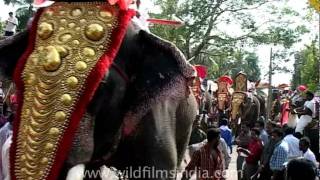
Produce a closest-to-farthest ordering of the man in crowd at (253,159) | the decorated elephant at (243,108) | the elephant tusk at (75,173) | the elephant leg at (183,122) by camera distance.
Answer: the elephant tusk at (75,173), the elephant leg at (183,122), the man in crowd at (253,159), the decorated elephant at (243,108)

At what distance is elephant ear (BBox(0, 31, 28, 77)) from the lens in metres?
3.84

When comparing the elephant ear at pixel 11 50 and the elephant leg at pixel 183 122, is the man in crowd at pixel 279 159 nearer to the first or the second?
the elephant leg at pixel 183 122

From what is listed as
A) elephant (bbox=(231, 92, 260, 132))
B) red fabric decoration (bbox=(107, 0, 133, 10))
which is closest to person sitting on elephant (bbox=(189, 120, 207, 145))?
red fabric decoration (bbox=(107, 0, 133, 10))

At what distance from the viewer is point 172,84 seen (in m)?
3.65

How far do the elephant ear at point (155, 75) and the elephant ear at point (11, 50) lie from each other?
0.70 m

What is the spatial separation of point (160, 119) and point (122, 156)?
31 cm

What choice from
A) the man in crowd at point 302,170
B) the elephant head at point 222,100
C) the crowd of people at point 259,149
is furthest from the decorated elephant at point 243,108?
the man in crowd at point 302,170

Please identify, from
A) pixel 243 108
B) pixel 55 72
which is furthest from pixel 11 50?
pixel 243 108

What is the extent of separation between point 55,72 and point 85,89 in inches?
6.7

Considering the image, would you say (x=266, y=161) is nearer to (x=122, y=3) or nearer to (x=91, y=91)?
(x=122, y=3)

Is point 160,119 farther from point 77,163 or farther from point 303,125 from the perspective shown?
point 303,125

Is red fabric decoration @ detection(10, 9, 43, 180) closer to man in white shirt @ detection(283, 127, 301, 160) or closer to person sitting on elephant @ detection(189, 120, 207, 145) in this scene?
man in white shirt @ detection(283, 127, 301, 160)

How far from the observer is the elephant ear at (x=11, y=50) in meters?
3.84

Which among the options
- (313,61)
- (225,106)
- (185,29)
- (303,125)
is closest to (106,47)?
(303,125)
